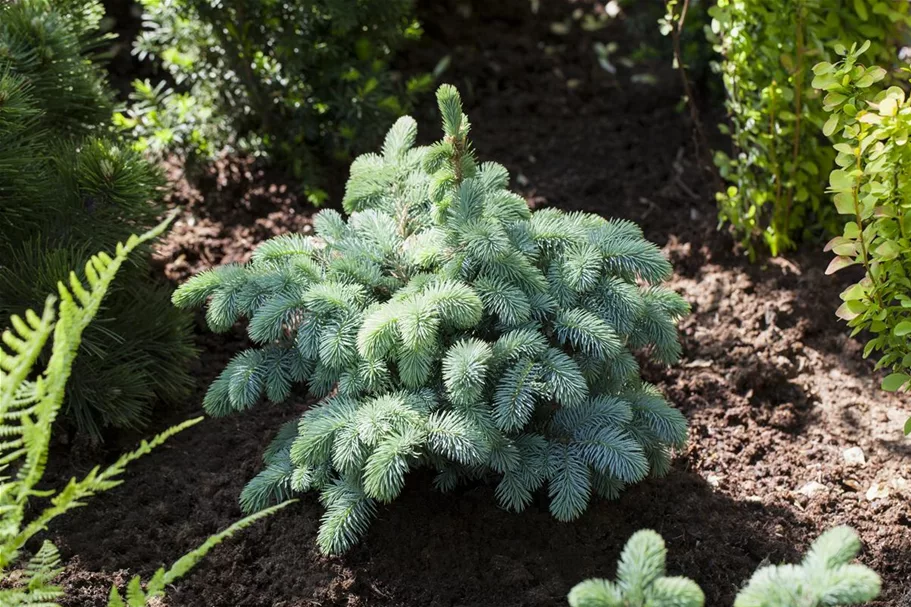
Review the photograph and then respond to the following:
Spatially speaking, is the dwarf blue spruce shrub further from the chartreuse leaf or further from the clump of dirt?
the clump of dirt

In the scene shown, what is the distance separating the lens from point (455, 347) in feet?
7.64

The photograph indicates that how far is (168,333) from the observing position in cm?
301

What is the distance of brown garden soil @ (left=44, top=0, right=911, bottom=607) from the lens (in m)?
2.48

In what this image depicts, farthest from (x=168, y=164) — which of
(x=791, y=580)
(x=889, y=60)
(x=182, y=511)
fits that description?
(x=791, y=580)

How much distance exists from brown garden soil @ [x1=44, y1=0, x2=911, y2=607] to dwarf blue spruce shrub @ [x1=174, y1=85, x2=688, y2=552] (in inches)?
5.6

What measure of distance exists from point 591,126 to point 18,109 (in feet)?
8.62

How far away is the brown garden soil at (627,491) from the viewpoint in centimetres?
248

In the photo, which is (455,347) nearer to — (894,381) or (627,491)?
A: (627,491)

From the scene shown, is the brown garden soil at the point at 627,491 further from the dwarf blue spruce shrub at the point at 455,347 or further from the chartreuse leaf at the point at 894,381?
the chartreuse leaf at the point at 894,381

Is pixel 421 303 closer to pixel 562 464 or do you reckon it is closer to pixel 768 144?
pixel 562 464

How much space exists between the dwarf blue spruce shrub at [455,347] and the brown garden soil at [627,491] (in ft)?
0.47

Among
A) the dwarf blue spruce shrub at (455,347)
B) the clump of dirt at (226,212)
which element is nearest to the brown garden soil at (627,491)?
the clump of dirt at (226,212)

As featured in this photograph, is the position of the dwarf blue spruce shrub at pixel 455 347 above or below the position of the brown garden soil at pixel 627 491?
above

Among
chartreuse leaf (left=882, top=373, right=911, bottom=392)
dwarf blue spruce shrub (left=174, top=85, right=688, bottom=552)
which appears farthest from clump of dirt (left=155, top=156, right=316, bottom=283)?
chartreuse leaf (left=882, top=373, right=911, bottom=392)
